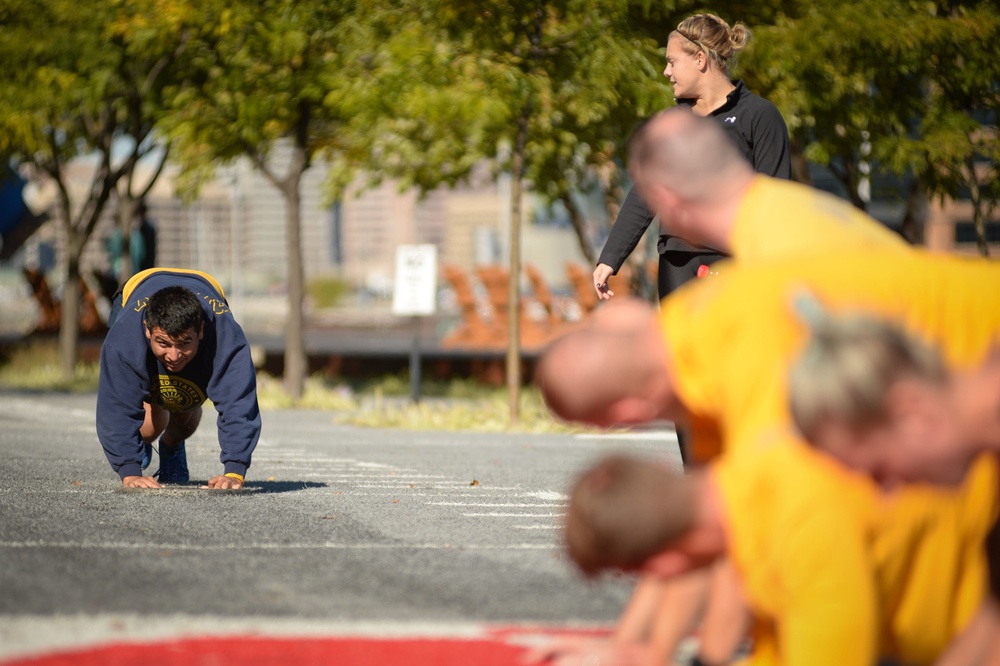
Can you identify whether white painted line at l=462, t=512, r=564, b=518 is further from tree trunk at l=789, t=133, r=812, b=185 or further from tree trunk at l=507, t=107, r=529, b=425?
tree trunk at l=789, t=133, r=812, b=185

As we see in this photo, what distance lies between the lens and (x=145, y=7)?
1619 cm

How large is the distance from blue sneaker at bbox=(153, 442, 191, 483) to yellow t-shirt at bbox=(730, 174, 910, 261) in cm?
497

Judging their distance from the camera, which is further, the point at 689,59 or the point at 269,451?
the point at 269,451

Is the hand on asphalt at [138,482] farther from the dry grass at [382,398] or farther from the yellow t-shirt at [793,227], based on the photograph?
the dry grass at [382,398]

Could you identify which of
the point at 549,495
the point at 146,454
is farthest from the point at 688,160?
the point at 146,454

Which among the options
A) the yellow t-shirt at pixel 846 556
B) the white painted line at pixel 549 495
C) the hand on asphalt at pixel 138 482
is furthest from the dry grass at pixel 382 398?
the yellow t-shirt at pixel 846 556

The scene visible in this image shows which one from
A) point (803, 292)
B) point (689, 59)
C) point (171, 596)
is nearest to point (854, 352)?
point (803, 292)

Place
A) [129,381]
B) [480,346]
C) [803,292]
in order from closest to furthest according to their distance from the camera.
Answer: [803,292]
[129,381]
[480,346]

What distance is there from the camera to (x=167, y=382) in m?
6.91

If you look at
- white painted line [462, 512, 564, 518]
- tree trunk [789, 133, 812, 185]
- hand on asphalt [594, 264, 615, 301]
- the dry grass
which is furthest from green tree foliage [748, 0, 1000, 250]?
white painted line [462, 512, 564, 518]

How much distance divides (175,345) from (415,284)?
962 cm

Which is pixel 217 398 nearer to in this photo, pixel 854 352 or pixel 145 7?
pixel 854 352

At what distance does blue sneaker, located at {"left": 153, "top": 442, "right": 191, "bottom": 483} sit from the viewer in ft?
25.7

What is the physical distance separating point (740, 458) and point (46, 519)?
4.24 m
